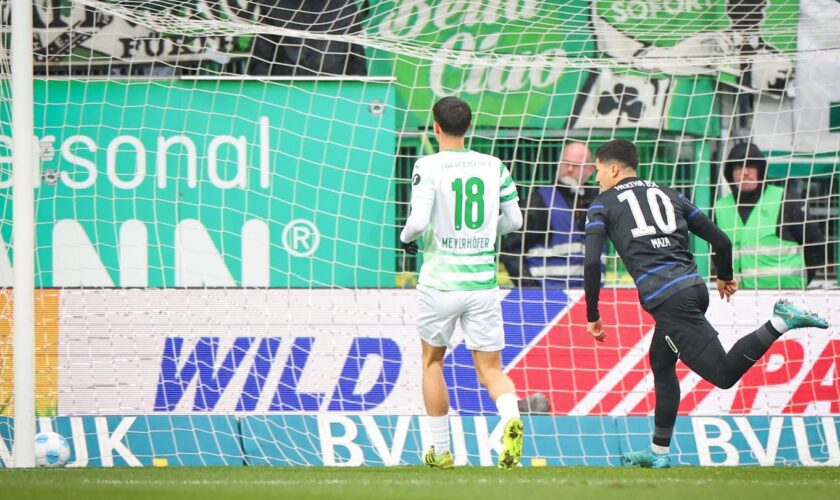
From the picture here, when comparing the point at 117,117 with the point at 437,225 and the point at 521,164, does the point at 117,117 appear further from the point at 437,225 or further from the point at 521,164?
the point at 437,225

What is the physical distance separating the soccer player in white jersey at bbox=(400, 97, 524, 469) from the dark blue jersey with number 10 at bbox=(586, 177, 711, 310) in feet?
1.77

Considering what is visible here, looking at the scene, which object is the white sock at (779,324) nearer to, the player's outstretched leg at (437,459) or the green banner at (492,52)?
the player's outstretched leg at (437,459)

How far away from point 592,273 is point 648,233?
0.34m

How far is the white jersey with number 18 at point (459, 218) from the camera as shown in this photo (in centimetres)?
542

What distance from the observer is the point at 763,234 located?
855 centimetres

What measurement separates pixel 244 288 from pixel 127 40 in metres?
2.48

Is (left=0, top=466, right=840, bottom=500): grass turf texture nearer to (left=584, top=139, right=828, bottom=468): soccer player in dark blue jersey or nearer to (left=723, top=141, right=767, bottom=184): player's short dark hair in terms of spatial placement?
(left=584, top=139, right=828, bottom=468): soccer player in dark blue jersey

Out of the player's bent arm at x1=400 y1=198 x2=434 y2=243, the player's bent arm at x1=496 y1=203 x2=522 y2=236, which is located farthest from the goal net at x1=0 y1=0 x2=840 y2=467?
the player's bent arm at x1=400 y1=198 x2=434 y2=243

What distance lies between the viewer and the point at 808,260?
9.06m

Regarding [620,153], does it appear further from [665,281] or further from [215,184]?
[215,184]

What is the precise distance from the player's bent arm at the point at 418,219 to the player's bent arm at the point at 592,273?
764 mm

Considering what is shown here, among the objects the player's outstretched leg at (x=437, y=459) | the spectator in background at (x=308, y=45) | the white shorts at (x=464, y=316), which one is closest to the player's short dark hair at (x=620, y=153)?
the white shorts at (x=464, y=316)

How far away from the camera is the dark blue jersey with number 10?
564 cm

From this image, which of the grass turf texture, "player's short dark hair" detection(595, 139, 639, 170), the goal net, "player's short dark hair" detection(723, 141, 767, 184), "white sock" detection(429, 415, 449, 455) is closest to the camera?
the grass turf texture
